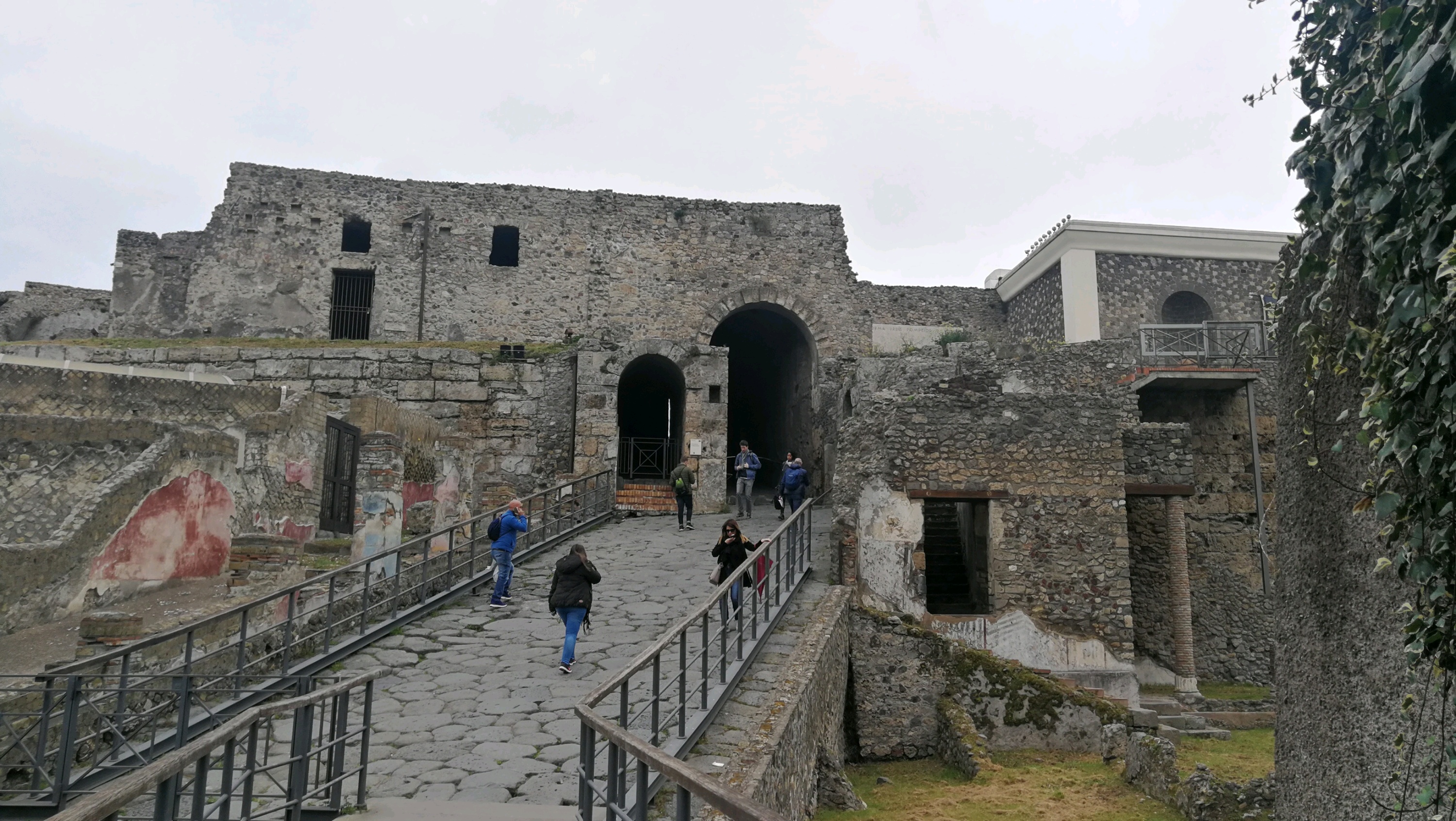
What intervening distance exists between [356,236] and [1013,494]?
16245mm

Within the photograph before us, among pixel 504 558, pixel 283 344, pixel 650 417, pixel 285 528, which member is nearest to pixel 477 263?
pixel 283 344

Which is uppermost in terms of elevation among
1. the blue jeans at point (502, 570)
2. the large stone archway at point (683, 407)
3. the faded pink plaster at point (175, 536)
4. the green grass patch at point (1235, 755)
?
the large stone archway at point (683, 407)

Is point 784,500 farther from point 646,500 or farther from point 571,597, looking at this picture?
point 571,597

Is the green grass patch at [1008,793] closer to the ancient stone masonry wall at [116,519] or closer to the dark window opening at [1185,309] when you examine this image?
the ancient stone masonry wall at [116,519]

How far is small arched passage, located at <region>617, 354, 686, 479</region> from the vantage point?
1758cm

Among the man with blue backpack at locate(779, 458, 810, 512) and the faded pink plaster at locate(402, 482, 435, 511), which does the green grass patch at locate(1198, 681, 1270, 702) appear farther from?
the faded pink plaster at locate(402, 482, 435, 511)

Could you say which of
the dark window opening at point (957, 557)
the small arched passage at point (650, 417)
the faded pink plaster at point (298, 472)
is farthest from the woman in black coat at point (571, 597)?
the small arched passage at point (650, 417)

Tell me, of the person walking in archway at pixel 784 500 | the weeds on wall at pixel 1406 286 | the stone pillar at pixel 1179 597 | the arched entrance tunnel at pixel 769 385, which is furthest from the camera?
the arched entrance tunnel at pixel 769 385

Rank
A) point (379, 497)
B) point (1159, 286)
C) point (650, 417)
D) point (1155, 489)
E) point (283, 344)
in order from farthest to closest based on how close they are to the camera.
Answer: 1. point (650, 417)
2. point (1159, 286)
3. point (283, 344)
4. point (1155, 489)
5. point (379, 497)

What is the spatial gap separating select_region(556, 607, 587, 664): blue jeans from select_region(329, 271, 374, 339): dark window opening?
49.0 feet

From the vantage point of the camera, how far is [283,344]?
1747 cm

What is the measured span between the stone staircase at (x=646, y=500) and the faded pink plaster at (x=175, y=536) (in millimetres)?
7349

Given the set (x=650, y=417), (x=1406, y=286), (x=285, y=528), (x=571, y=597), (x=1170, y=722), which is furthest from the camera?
(x=650, y=417)

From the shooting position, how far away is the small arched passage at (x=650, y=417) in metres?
17.6
